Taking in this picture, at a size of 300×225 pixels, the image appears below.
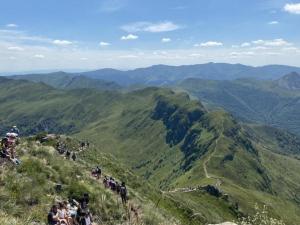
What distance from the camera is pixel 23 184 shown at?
24828mm

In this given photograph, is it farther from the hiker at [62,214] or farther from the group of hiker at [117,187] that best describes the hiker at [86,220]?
the group of hiker at [117,187]

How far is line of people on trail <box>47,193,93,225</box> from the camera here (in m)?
20.9

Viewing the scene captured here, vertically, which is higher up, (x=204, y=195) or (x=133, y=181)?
(x=133, y=181)

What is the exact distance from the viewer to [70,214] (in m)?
22.9

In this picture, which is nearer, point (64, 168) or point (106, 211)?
point (106, 211)

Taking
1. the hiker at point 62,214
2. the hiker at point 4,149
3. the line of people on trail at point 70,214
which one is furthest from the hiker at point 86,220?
the hiker at point 4,149

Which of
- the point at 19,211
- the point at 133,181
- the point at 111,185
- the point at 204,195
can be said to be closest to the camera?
the point at 19,211

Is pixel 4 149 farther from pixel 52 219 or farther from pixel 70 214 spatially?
pixel 52 219

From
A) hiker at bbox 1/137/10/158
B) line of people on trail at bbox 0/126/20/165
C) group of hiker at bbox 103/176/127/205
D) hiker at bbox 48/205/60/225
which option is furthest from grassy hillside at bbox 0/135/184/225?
group of hiker at bbox 103/176/127/205

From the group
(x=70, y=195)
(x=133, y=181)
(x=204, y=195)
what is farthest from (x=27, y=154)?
(x=204, y=195)

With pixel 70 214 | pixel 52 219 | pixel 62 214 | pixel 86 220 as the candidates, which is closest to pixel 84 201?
pixel 86 220

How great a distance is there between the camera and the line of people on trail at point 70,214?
20.9 meters

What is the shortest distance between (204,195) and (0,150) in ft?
578

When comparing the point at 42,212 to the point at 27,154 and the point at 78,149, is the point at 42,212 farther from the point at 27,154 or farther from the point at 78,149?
the point at 78,149
